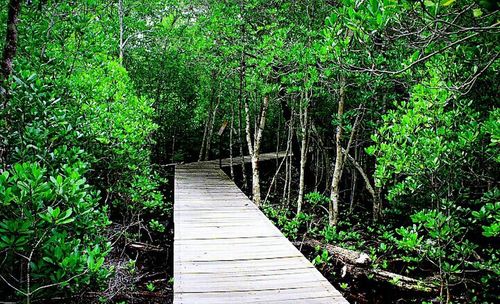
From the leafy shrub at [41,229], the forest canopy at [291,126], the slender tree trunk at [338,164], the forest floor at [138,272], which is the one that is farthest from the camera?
the slender tree trunk at [338,164]

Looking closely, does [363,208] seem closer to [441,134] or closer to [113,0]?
[441,134]

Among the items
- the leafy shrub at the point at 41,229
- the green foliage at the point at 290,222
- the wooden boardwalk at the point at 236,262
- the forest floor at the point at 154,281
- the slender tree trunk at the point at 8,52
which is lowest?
the forest floor at the point at 154,281

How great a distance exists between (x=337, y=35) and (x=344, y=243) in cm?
403

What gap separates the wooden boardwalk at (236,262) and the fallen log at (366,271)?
1.34 m

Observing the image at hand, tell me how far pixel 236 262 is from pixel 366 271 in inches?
95.3

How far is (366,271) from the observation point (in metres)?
5.05

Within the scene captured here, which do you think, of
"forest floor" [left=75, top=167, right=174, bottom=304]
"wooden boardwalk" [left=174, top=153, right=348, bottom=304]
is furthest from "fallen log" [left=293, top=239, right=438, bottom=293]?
"forest floor" [left=75, top=167, right=174, bottom=304]

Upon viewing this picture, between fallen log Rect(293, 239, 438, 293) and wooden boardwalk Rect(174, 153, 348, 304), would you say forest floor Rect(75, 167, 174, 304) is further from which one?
fallen log Rect(293, 239, 438, 293)

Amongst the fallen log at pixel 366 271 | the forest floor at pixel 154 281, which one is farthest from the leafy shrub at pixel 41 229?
the fallen log at pixel 366 271

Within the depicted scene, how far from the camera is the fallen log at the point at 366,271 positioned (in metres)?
4.62

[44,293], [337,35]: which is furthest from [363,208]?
[44,293]

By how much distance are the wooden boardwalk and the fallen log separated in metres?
1.34

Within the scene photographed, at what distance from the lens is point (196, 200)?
20.1 feet

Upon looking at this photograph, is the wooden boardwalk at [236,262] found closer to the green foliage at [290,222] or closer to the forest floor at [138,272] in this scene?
the forest floor at [138,272]
